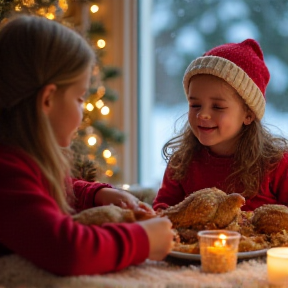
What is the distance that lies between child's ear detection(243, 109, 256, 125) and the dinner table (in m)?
0.77

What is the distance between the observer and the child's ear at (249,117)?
171 centimetres

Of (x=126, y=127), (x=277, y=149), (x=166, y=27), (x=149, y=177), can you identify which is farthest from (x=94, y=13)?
(x=277, y=149)

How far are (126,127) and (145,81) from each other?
35 cm

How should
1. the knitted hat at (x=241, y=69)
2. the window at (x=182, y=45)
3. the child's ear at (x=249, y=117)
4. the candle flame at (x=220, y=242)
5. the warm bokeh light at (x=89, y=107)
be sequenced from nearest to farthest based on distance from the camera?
the candle flame at (x=220, y=242), the knitted hat at (x=241, y=69), the child's ear at (x=249, y=117), the warm bokeh light at (x=89, y=107), the window at (x=182, y=45)

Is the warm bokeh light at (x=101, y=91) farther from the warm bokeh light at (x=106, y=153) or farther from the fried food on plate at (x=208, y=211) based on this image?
the fried food on plate at (x=208, y=211)

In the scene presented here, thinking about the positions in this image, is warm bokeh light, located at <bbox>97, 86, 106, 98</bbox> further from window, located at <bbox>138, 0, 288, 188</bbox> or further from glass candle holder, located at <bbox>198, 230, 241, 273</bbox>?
glass candle holder, located at <bbox>198, 230, 241, 273</bbox>

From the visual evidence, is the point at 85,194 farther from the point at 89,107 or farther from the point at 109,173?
the point at 109,173

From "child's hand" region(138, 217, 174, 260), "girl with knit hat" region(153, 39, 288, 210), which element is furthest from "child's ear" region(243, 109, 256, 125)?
"child's hand" region(138, 217, 174, 260)

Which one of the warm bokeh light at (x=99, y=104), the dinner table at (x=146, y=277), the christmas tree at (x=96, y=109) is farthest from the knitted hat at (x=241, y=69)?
the warm bokeh light at (x=99, y=104)

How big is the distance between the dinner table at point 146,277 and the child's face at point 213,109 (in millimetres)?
678

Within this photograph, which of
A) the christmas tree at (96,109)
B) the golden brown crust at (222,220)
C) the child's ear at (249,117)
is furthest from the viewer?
the christmas tree at (96,109)

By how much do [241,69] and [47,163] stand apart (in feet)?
2.71

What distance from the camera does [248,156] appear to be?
1.67 meters

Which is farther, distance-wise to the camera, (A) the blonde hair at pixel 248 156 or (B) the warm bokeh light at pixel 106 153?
(B) the warm bokeh light at pixel 106 153
